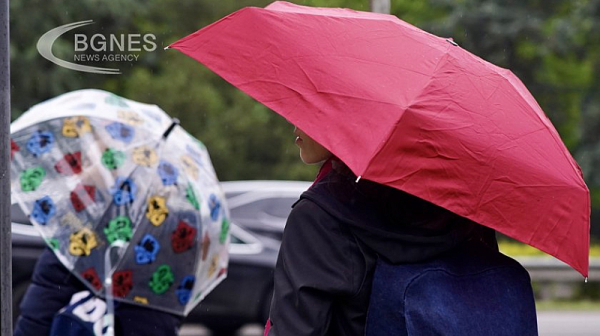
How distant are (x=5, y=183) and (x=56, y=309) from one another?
4.68 feet

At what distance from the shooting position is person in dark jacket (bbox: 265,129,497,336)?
95.2 inches

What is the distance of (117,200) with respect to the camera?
157 inches

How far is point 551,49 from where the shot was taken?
20.9m

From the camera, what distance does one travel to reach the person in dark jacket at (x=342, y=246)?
2418 millimetres

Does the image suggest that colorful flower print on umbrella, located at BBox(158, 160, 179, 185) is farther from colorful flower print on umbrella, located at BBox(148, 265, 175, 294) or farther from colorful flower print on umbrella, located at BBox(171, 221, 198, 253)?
colorful flower print on umbrella, located at BBox(148, 265, 175, 294)

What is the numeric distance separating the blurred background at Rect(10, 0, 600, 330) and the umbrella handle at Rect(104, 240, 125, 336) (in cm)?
1429

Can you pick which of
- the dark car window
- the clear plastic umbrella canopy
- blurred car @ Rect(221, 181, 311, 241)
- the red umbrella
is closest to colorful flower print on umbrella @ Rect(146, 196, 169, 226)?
the clear plastic umbrella canopy

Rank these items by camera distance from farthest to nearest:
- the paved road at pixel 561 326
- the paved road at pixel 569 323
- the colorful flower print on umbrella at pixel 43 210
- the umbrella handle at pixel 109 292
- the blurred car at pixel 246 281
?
the paved road at pixel 569 323 → the paved road at pixel 561 326 → the blurred car at pixel 246 281 → the colorful flower print on umbrella at pixel 43 210 → the umbrella handle at pixel 109 292

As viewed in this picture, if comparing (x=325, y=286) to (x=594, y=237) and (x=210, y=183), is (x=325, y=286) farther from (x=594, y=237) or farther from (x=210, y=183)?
(x=594, y=237)

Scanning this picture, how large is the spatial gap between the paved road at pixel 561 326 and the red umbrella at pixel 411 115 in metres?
7.61

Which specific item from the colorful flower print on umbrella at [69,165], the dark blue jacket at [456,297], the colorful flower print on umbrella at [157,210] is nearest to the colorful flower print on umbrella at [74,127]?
the colorful flower print on umbrella at [69,165]

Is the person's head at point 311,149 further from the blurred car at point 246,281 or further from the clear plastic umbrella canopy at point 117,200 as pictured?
the blurred car at point 246,281

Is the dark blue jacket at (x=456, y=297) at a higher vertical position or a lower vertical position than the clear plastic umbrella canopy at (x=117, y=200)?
higher

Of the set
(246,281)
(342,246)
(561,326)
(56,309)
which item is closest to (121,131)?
(56,309)
